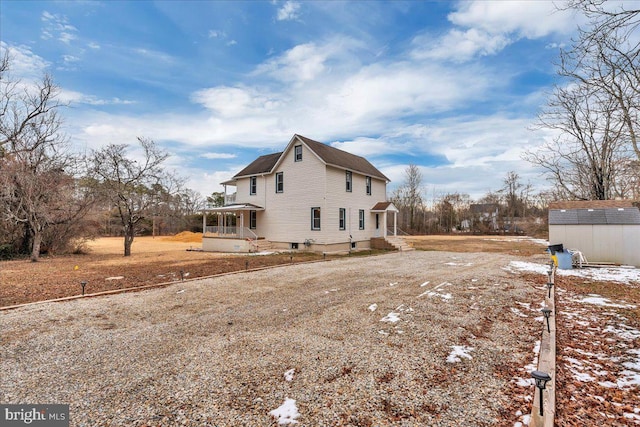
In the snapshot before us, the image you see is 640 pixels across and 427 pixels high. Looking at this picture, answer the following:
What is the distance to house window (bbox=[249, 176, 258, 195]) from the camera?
22.8 meters

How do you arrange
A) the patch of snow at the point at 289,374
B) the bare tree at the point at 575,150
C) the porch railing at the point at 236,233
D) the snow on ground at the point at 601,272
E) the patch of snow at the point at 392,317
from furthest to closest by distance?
the porch railing at the point at 236,233, the bare tree at the point at 575,150, the snow on ground at the point at 601,272, the patch of snow at the point at 392,317, the patch of snow at the point at 289,374

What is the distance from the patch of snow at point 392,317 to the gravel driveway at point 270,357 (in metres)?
0.03

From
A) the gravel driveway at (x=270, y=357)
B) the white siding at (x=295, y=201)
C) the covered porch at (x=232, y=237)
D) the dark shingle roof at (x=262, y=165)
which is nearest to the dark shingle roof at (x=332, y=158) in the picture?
the white siding at (x=295, y=201)

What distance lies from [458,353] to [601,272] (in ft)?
37.8

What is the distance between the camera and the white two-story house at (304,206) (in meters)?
19.2

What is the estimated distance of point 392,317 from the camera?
5883 mm

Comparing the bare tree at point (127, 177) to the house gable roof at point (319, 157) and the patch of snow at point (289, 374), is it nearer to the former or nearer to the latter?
the house gable roof at point (319, 157)

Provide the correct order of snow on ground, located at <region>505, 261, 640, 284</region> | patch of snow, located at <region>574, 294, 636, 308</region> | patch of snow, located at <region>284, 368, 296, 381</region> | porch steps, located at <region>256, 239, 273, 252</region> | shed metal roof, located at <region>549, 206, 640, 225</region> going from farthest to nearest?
porch steps, located at <region>256, 239, 273, 252</region> → shed metal roof, located at <region>549, 206, 640, 225</region> → snow on ground, located at <region>505, 261, 640, 284</region> → patch of snow, located at <region>574, 294, 636, 308</region> → patch of snow, located at <region>284, 368, 296, 381</region>

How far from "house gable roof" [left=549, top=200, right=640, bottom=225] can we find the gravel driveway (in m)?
9.12

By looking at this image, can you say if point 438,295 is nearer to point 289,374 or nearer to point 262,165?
point 289,374

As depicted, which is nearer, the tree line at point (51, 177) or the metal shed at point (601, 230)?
the metal shed at point (601, 230)

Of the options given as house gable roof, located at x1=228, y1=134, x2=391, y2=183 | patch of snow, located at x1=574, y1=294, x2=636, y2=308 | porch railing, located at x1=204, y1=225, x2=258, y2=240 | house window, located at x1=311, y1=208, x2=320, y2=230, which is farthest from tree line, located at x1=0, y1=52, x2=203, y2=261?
patch of snow, located at x1=574, y1=294, x2=636, y2=308

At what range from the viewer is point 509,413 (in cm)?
290

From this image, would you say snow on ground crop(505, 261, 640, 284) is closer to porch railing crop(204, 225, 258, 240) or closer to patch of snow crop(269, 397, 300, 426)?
patch of snow crop(269, 397, 300, 426)
